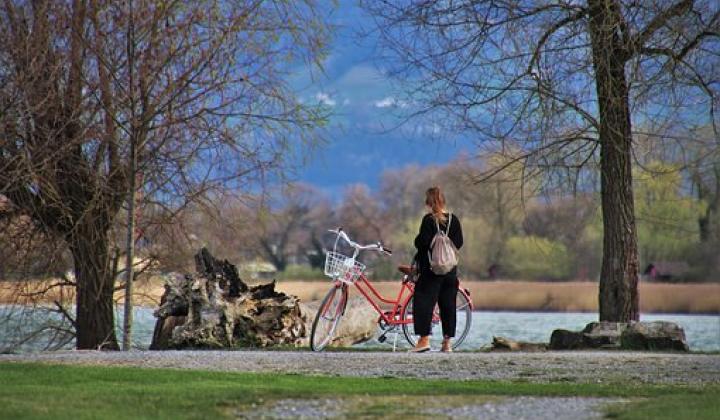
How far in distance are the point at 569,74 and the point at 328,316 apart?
16.1 ft

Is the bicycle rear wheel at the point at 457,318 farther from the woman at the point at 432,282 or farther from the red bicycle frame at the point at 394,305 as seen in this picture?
the woman at the point at 432,282

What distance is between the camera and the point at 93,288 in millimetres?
19859

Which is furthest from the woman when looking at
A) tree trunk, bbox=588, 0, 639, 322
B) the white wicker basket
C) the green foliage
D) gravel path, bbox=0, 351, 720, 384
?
the green foliage

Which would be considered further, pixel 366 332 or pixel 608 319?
pixel 366 332

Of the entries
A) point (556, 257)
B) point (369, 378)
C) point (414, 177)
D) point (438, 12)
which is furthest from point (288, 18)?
point (414, 177)

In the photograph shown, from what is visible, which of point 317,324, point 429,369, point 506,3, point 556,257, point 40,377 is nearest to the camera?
point 40,377

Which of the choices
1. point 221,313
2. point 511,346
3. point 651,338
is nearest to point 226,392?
point 221,313

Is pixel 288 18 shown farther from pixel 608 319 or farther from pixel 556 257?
pixel 556 257

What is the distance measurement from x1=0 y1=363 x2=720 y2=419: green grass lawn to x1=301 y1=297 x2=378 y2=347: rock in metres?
7.25

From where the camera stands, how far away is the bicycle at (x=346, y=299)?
15.1 meters

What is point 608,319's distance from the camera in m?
18.3

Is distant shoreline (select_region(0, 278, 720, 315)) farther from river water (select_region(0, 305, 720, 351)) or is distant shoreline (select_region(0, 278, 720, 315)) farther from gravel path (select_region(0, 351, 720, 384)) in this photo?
gravel path (select_region(0, 351, 720, 384))

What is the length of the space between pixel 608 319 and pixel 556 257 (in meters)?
55.0

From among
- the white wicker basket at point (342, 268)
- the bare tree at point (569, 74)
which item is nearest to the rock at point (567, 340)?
the bare tree at point (569, 74)
